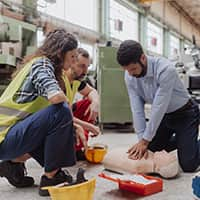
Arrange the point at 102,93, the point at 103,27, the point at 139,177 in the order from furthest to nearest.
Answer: the point at 103,27 → the point at 102,93 → the point at 139,177

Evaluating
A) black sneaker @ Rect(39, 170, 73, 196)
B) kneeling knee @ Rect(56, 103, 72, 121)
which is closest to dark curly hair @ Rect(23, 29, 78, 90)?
kneeling knee @ Rect(56, 103, 72, 121)

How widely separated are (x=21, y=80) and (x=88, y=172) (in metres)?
0.80

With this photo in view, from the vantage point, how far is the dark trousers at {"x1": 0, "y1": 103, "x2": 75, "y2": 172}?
149cm

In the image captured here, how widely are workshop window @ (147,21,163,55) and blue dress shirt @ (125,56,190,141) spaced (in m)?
7.42

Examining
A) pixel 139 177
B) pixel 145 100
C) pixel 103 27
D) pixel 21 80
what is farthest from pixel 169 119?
pixel 103 27

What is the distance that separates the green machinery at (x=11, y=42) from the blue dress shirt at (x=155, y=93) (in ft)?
5.11

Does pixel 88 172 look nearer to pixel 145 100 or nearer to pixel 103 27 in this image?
pixel 145 100

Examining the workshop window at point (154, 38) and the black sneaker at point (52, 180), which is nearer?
the black sneaker at point (52, 180)

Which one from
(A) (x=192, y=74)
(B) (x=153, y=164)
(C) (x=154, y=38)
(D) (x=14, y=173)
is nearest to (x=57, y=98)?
(D) (x=14, y=173)

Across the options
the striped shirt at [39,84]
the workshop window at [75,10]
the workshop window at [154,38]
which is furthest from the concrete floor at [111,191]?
the workshop window at [154,38]

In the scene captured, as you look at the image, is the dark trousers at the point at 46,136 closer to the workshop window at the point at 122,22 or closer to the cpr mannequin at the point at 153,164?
the cpr mannequin at the point at 153,164

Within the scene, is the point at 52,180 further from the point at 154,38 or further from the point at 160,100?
the point at 154,38

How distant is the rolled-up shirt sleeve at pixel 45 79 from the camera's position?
55.3 inches

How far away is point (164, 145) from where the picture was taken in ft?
7.11
